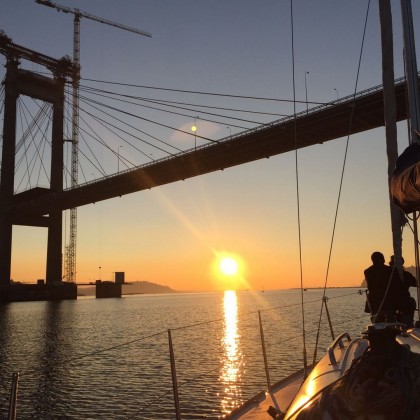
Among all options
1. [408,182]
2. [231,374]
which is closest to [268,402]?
[408,182]

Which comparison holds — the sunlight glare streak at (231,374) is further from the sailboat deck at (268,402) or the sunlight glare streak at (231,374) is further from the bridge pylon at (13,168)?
the bridge pylon at (13,168)

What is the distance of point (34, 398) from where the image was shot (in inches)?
602

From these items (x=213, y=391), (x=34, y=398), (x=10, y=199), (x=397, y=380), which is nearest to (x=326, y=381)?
(x=397, y=380)

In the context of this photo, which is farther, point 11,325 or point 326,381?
point 11,325

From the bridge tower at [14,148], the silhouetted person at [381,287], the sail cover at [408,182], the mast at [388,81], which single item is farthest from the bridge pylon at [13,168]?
the sail cover at [408,182]

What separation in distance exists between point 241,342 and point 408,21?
26176 millimetres

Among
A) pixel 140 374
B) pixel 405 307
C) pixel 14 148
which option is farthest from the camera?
pixel 14 148

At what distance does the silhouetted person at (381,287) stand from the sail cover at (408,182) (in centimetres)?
155

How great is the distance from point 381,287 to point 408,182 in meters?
2.41

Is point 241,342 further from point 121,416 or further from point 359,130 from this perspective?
point 359,130

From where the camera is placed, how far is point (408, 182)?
A: 3.91 meters

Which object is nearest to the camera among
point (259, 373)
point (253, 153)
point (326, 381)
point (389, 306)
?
point (326, 381)

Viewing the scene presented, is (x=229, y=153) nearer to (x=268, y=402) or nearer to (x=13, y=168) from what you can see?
(x=13, y=168)

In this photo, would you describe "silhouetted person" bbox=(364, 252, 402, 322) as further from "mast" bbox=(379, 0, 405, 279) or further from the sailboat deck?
the sailboat deck
